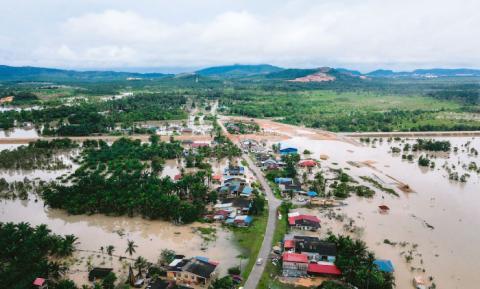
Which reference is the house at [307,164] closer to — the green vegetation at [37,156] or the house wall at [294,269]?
the house wall at [294,269]

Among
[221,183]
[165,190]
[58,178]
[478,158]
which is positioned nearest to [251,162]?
[221,183]

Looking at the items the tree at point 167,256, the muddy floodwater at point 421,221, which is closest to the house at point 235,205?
the muddy floodwater at point 421,221

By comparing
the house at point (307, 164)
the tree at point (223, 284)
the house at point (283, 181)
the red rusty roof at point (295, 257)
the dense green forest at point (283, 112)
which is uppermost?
the dense green forest at point (283, 112)

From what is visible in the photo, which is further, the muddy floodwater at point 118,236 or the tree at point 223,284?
the muddy floodwater at point 118,236

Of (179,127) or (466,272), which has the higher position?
(179,127)

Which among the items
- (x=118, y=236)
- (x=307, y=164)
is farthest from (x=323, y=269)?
(x=307, y=164)

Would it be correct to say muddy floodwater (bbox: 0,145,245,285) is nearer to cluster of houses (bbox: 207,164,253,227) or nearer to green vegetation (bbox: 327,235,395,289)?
cluster of houses (bbox: 207,164,253,227)

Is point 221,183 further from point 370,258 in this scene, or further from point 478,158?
point 478,158
